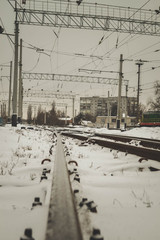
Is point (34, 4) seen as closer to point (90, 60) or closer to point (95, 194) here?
point (90, 60)

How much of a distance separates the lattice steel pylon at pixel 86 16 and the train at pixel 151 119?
2138cm

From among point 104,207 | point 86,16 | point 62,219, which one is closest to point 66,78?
point 86,16

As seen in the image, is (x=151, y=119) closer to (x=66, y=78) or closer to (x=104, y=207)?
(x=66, y=78)

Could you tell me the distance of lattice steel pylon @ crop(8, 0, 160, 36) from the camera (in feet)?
57.8

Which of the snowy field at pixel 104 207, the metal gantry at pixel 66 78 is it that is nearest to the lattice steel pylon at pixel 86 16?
the metal gantry at pixel 66 78

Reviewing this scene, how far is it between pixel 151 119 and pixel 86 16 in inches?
1032

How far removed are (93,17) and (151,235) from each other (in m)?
19.6

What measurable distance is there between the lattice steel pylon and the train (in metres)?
21.4

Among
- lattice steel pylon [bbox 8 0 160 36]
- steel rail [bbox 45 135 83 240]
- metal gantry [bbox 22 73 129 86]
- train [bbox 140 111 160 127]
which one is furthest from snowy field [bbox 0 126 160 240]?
train [bbox 140 111 160 127]

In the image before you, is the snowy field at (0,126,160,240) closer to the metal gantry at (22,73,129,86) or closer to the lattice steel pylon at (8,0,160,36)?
the lattice steel pylon at (8,0,160,36)

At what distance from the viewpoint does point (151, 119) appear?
38.7 meters

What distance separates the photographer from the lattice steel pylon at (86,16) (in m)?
17.6

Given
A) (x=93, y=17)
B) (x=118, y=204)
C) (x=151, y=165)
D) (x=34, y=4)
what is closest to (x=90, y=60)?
(x=93, y=17)

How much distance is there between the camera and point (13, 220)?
1473 millimetres
